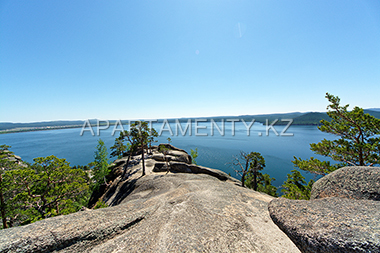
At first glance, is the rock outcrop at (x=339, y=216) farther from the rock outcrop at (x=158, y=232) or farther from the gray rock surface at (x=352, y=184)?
the rock outcrop at (x=158, y=232)

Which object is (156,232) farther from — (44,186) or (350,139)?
(350,139)

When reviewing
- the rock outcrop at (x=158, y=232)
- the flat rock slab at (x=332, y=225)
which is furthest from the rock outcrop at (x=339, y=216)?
the rock outcrop at (x=158, y=232)

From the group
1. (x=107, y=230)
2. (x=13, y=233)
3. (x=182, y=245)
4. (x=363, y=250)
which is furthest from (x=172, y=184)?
(x=363, y=250)

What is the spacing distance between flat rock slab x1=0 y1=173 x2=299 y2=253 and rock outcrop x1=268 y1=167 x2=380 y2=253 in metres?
0.72

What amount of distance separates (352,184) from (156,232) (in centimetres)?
1101

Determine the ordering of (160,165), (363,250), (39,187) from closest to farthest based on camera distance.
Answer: (363,250), (39,187), (160,165)

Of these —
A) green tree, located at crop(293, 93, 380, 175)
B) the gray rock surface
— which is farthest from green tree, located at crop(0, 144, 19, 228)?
green tree, located at crop(293, 93, 380, 175)

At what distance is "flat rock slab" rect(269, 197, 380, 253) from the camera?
15.1ft

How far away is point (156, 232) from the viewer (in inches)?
253

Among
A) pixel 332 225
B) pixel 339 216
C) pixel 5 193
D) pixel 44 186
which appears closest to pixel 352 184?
pixel 339 216

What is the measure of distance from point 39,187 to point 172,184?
39.9 ft

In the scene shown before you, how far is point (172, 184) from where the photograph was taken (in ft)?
51.5

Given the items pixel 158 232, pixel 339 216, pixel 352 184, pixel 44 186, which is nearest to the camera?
pixel 339 216

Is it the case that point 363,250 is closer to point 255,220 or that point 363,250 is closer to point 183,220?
point 255,220
